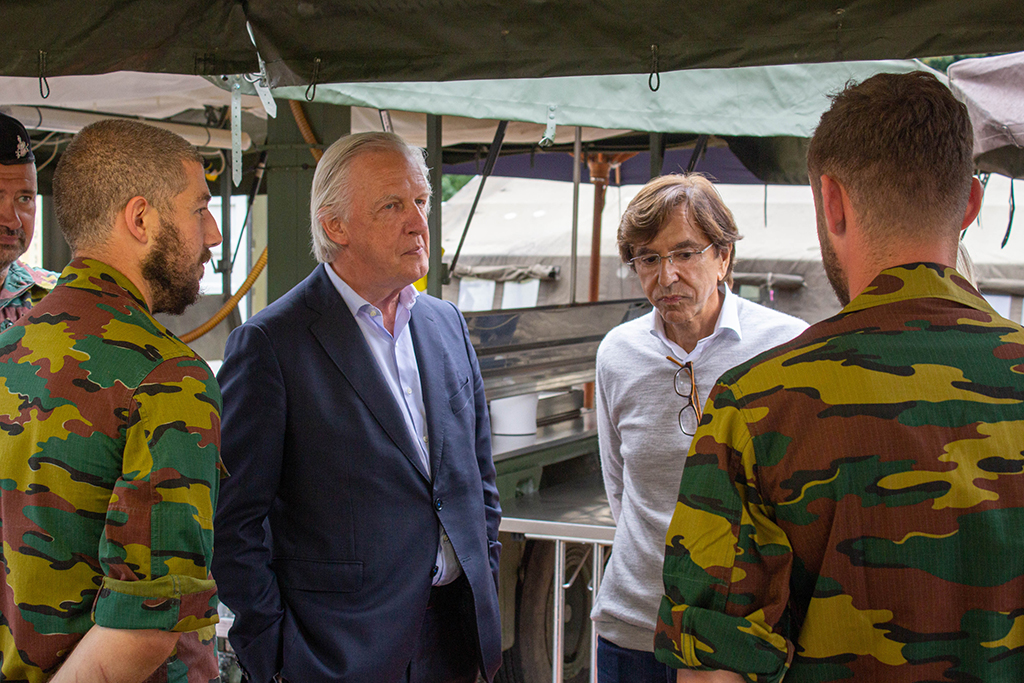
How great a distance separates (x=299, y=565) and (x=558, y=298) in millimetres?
10237

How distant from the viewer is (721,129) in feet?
13.8

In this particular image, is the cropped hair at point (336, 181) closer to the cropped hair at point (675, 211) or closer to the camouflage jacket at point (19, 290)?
the cropped hair at point (675, 211)

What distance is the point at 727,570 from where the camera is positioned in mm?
1106

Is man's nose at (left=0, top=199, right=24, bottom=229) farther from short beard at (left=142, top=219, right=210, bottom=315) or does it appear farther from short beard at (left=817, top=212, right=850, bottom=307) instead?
short beard at (left=817, top=212, right=850, bottom=307)

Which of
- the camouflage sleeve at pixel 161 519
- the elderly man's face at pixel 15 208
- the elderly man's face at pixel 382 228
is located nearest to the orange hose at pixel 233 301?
the elderly man's face at pixel 15 208

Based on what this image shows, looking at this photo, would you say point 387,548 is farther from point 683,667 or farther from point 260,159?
point 260,159

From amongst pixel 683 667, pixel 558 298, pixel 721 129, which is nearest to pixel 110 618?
pixel 683 667

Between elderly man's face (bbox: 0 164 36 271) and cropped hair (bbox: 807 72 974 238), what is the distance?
1.95 metres

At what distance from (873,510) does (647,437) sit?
3.45ft

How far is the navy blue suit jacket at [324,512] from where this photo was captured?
1.98 m

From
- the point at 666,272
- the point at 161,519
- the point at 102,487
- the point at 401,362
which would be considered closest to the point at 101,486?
the point at 102,487

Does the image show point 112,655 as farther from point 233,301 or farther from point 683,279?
point 233,301

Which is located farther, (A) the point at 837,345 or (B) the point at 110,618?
(B) the point at 110,618

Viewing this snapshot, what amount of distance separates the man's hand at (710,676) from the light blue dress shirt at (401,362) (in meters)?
1.06
